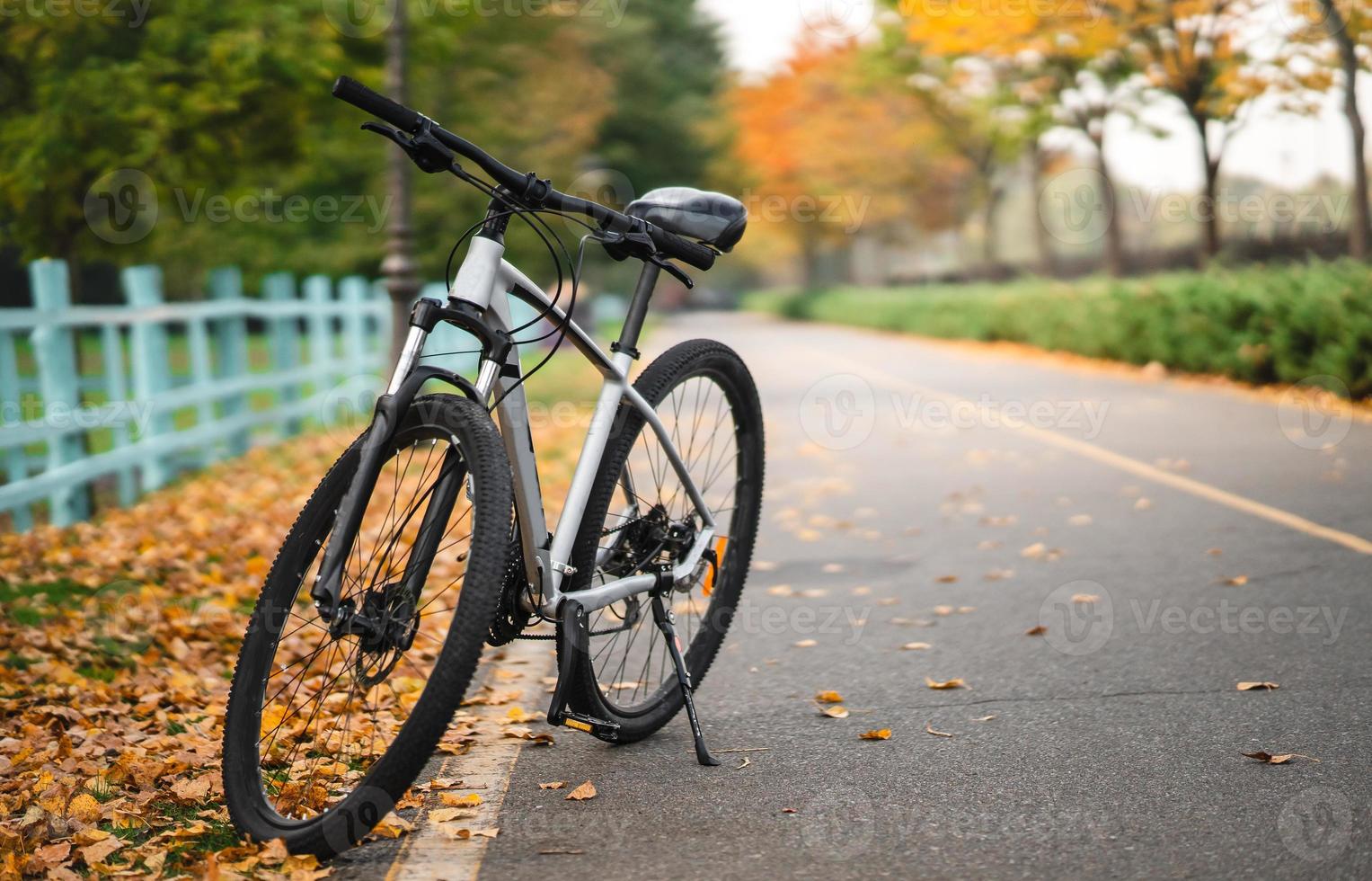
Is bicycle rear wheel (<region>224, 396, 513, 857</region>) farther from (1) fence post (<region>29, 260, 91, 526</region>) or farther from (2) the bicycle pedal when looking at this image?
(1) fence post (<region>29, 260, 91, 526</region>)

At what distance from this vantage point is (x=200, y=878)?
10.0 feet

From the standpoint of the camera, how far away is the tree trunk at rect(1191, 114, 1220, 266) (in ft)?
73.8

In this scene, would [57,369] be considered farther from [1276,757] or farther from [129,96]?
[1276,757]

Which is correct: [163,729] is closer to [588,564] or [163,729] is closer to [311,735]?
[311,735]

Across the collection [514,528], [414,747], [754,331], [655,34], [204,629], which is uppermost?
[655,34]

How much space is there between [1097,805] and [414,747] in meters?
1.65

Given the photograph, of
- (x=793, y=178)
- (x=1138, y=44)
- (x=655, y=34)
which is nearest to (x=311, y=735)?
(x=1138, y=44)

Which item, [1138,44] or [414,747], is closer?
[414,747]
